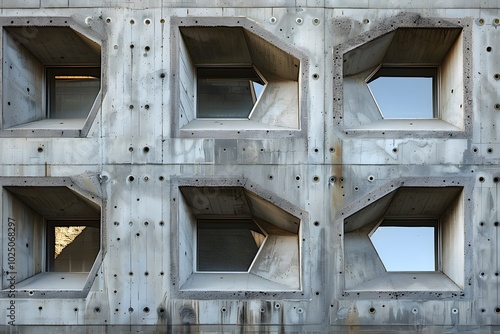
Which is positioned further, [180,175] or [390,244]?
[390,244]

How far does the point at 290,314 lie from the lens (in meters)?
8.35

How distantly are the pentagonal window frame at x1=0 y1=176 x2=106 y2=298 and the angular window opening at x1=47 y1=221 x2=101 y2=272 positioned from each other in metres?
0.15

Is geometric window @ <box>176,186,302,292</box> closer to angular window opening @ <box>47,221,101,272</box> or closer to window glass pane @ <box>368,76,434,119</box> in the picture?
angular window opening @ <box>47,221,101,272</box>

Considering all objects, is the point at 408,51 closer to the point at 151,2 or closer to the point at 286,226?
the point at 286,226

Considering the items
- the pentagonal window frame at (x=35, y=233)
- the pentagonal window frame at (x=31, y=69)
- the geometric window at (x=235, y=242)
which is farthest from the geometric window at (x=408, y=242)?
the pentagonal window frame at (x=31, y=69)

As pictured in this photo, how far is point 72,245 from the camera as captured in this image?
9648 mm

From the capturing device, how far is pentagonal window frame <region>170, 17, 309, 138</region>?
8.62 metres

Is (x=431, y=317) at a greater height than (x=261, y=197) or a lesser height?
lesser

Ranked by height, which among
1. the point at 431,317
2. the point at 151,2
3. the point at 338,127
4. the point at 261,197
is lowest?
the point at 431,317

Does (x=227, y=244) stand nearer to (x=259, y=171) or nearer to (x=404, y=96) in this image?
(x=259, y=171)

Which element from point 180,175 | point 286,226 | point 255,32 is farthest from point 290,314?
point 255,32

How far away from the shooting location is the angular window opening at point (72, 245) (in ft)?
31.3

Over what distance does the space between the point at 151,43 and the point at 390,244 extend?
19.7 ft

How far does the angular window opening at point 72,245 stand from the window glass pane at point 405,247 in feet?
18.4
